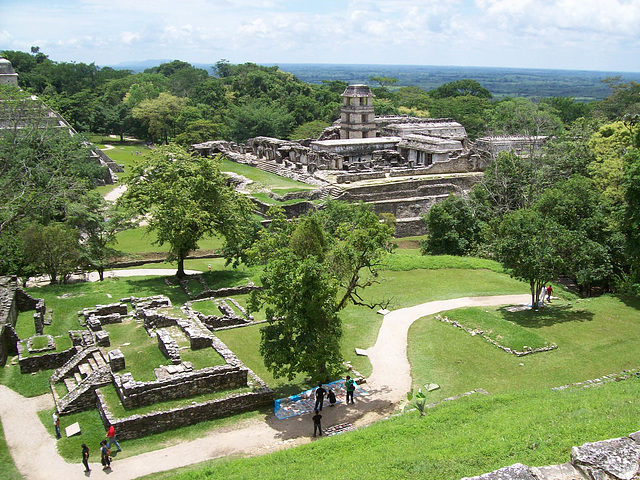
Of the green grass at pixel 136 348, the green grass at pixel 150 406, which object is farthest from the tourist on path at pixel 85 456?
the green grass at pixel 136 348

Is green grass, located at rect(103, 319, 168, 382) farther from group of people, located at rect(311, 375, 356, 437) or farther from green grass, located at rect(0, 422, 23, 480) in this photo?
group of people, located at rect(311, 375, 356, 437)

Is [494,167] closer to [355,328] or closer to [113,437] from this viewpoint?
[355,328]

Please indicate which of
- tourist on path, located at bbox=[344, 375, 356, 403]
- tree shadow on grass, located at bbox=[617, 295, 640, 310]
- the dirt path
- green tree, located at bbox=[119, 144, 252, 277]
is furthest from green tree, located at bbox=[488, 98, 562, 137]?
tourist on path, located at bbox=[344, 375, 356, 403]

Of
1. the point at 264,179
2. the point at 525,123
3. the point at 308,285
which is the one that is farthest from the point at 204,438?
the point at 525,123

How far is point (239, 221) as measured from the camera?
1109 inches

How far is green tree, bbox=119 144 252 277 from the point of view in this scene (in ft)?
86.2

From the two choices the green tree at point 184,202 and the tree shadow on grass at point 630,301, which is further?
the green tree at point 184,202

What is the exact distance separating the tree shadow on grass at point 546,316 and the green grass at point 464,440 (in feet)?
20.3

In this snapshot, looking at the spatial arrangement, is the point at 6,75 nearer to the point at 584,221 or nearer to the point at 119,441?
the point at 119,441

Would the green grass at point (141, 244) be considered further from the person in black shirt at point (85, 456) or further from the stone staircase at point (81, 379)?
the person in black shirt at point (85, 456)

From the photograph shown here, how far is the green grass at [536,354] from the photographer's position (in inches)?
687

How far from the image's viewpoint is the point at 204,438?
15273 mm

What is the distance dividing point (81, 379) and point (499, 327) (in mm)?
14915

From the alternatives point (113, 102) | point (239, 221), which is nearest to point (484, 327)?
point (239, 221)
